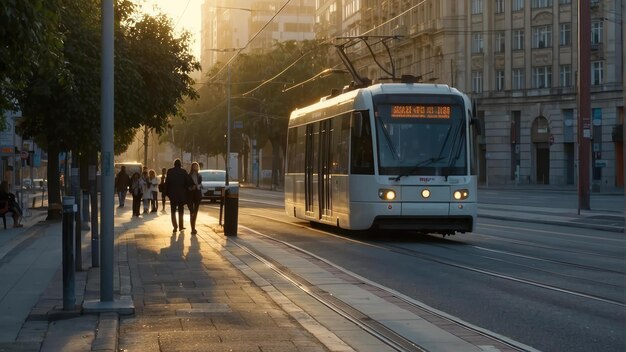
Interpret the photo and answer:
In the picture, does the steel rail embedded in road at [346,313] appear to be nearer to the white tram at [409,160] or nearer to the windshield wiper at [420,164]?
the white tram at [409,160]

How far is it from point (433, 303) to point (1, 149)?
81.7ft

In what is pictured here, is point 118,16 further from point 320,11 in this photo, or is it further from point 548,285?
point 320,11

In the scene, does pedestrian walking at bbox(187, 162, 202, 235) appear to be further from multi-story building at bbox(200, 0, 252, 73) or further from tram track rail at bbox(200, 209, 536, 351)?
multi-story building at bbox(200, 0, 252, 73)

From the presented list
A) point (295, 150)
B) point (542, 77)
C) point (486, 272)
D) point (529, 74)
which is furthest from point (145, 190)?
point (529, 74)

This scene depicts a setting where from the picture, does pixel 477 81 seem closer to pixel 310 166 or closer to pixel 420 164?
pixel 310 166

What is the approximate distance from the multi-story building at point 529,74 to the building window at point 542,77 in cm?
7

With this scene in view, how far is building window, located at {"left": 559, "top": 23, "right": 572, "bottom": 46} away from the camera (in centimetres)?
7094

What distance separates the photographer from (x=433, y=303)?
39.2 feet

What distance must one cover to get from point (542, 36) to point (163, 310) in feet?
214

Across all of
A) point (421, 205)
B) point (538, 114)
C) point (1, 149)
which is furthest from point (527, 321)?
point (538, 114)

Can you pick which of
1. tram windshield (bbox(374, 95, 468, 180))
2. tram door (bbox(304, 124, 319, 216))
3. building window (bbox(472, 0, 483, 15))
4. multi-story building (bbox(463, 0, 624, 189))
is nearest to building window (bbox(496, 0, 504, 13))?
multi-story building (bbox(463, 0, 624, 189))

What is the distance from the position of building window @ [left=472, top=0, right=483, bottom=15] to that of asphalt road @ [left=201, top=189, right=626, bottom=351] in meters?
51.5

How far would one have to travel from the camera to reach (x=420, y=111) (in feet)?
69.6

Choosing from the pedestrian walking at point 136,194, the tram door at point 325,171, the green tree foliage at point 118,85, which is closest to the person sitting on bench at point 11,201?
the green tree foliage at point 118,85
